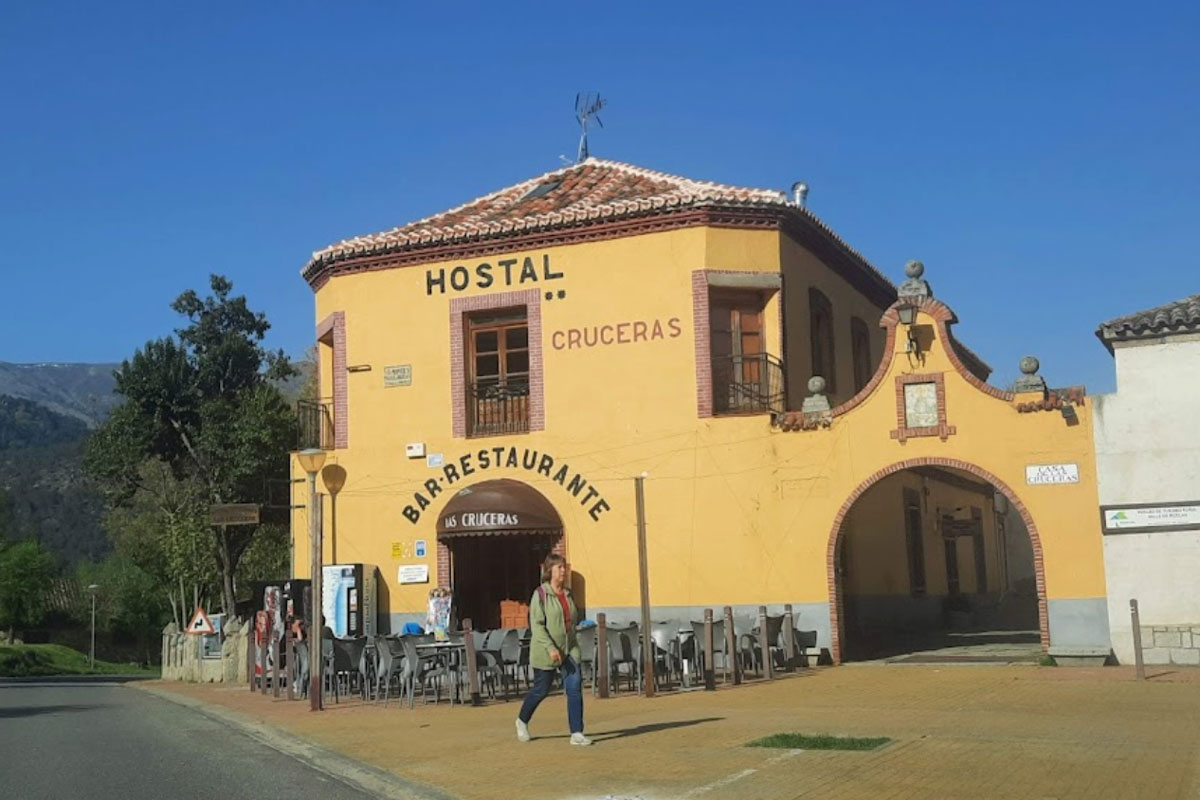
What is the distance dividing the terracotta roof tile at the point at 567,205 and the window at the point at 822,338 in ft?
4.14

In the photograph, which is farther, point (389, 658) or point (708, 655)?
point (389, 658)

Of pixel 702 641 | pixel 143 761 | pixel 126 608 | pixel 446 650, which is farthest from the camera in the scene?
pixel 126 608

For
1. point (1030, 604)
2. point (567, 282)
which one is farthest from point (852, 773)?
point (1030, 604)

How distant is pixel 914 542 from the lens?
28750mm

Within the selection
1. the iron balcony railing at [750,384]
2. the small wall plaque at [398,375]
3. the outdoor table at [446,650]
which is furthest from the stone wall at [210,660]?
the iron balcony railing at [750,384]

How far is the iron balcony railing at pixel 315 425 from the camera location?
24406 mm

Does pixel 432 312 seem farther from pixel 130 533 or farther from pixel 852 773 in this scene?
pixel 130 533

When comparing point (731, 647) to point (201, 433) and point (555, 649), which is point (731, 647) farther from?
point (201, 433)

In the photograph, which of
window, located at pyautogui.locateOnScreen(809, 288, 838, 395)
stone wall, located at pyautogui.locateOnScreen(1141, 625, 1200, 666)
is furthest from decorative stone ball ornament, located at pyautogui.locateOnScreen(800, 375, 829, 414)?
stone wall, located at pyautogui.locateOnScreen(1141, 625, 1200, 666)

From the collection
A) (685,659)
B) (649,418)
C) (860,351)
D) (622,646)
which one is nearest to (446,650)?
(622,646)

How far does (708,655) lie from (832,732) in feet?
17.6

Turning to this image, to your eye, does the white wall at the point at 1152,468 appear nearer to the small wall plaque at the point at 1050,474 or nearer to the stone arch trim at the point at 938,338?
the small wall plaque at the point at 1050,474

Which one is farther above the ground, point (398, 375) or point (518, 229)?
point (518, 229)

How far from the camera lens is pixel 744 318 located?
22.6 metres
